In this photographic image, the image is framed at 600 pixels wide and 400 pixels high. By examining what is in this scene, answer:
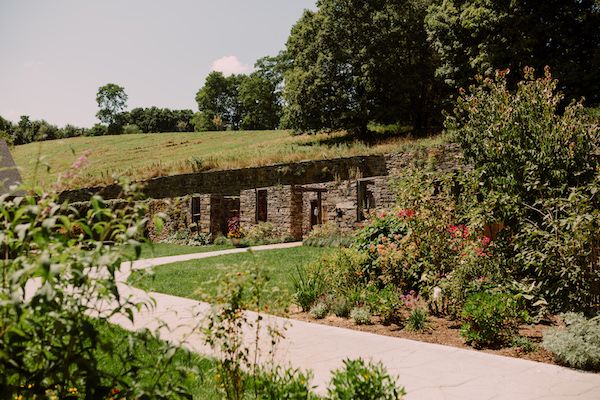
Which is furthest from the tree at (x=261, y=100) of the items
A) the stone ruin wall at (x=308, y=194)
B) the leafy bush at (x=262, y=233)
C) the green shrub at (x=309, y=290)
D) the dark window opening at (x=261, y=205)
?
the green shrub at (x=309, y=290)

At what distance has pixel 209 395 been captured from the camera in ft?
12.2

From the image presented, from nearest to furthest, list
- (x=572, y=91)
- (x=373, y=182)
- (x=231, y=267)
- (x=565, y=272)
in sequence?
1. (x=231, y=267)
2. (x=565, y=272)
3. (x=373, y=182)
4. (x=572, y=91)

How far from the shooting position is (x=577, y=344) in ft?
13.9

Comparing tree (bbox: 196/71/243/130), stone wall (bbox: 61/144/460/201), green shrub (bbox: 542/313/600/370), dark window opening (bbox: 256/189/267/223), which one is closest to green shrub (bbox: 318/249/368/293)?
A: green shrub (bbox: 542/313/600/370)

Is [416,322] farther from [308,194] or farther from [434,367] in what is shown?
[308,194]

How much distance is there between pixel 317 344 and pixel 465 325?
1564 millimetres

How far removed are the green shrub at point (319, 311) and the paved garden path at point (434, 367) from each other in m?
0.81

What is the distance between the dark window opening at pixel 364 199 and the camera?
15.4m


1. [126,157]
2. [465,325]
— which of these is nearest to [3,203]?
[465,325]

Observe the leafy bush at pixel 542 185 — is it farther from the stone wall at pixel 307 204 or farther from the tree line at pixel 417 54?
the tree line at pixel 417 54

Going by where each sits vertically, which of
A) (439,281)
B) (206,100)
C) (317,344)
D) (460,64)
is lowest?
(317,344)

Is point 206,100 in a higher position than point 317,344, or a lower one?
higher

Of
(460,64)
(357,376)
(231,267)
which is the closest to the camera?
(357,376)

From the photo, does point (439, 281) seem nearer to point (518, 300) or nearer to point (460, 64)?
point (518, 300)
